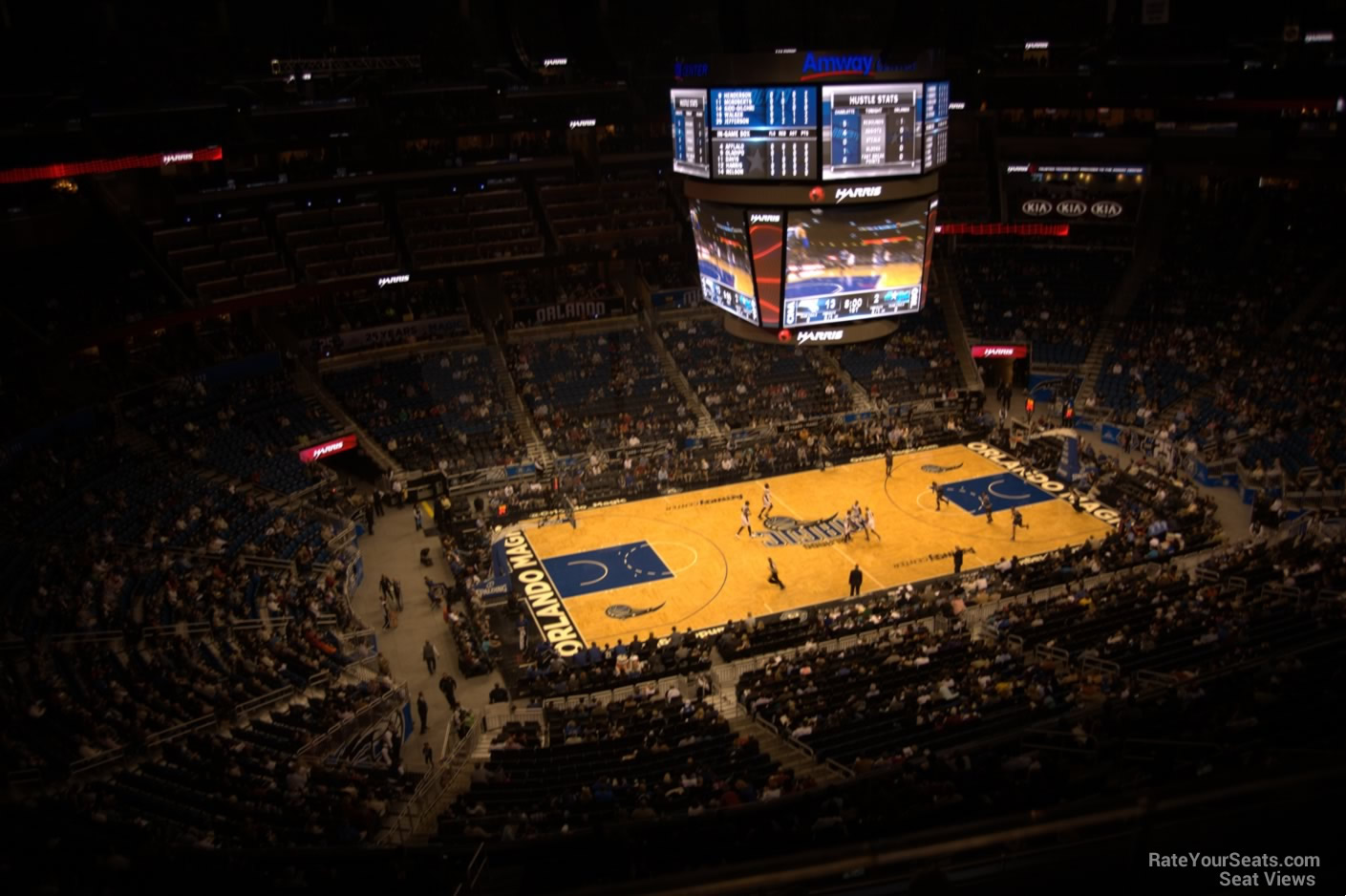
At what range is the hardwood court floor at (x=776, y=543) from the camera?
30.2 metres

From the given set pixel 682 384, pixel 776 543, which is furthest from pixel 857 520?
pixel 682 384

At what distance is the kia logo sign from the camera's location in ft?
123

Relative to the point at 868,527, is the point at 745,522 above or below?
below

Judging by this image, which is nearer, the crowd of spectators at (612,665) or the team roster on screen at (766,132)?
the team roster on screen at (766,132)

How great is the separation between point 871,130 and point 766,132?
244 cm

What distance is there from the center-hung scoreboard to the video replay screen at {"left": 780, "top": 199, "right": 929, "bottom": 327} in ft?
0.10

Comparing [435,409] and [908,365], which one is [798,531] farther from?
[435,409]

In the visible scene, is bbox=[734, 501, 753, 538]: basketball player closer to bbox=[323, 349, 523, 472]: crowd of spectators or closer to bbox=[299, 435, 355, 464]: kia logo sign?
bbox=[323, 349, 523, 472]: crowd of spectators

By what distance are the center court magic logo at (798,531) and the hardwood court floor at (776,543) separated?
2.3 inches

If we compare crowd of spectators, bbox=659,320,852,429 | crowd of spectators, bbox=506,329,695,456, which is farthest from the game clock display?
crowd of spectators, bbox=659,320,852,429

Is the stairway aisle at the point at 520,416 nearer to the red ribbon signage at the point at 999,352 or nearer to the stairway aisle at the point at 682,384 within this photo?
the stairway aisle at the point at 682,384

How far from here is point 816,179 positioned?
24703 millimetres

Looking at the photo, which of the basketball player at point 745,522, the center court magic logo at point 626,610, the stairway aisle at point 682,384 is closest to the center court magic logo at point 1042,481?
the stairway aisle at point 682,384

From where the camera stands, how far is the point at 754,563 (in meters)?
32.4
